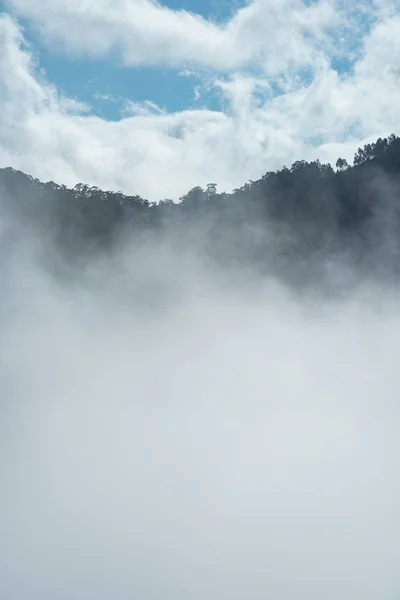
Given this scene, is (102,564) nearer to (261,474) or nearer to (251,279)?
(261,474)

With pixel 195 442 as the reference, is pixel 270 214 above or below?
above

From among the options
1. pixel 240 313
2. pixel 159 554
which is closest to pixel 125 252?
pixel 240 313

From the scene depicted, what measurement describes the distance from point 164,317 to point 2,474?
8997 mm

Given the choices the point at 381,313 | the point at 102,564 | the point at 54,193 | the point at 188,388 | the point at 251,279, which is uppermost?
the point at 54,193

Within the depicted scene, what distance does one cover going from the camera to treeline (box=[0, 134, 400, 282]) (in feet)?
59.2

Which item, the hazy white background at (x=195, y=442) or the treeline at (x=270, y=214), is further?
the treeline at (x=270, y=214)

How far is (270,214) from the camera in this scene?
20359 millimetres

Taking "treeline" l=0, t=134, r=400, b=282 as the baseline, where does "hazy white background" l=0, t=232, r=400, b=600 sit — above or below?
below

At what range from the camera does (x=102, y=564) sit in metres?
6.54

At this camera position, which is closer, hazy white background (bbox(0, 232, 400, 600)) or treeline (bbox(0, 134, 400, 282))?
hazy white background (bbox(0, 232, 400, 600))

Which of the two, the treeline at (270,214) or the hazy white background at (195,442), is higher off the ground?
the treeline at (270,214)

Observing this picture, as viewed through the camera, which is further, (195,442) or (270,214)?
(270,214)

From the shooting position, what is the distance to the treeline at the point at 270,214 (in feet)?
59.2

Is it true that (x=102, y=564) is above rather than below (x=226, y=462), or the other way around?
below
